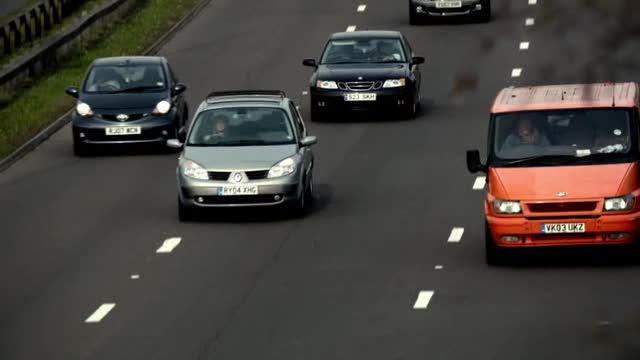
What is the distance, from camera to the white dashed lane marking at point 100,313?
1612cm

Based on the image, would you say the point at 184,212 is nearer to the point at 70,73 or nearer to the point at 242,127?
the point at 242,127

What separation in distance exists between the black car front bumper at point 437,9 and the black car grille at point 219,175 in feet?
76.0

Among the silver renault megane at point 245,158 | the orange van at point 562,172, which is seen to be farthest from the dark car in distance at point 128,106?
the orange van at point 562,172

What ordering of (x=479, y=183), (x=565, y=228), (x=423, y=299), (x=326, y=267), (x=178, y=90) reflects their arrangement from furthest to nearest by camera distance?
(x=178, y=90), (x=479, y=183), (x=326, y=267), (x=565, y=228), (x=423, y=299)

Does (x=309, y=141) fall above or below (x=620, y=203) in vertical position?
below

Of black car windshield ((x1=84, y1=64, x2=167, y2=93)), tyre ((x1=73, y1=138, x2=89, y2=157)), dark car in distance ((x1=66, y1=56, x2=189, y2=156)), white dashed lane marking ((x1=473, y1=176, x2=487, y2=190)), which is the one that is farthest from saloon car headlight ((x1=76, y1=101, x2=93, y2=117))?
white dashed lane marking ((x1=473, y1=176, x2=487, y2=190))

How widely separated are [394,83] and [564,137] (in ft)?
47.9

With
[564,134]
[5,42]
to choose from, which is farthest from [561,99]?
[5,42]

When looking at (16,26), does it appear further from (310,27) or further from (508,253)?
(508,253)

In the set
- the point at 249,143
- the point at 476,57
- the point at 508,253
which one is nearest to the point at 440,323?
the point at 508,253

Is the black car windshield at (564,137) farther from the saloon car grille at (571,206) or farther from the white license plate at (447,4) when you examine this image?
Answer: the white license plate at (447,4)

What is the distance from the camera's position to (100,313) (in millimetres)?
16516

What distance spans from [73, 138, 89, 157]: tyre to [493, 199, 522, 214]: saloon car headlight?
13579 mm

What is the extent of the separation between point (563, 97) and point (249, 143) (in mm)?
5752
